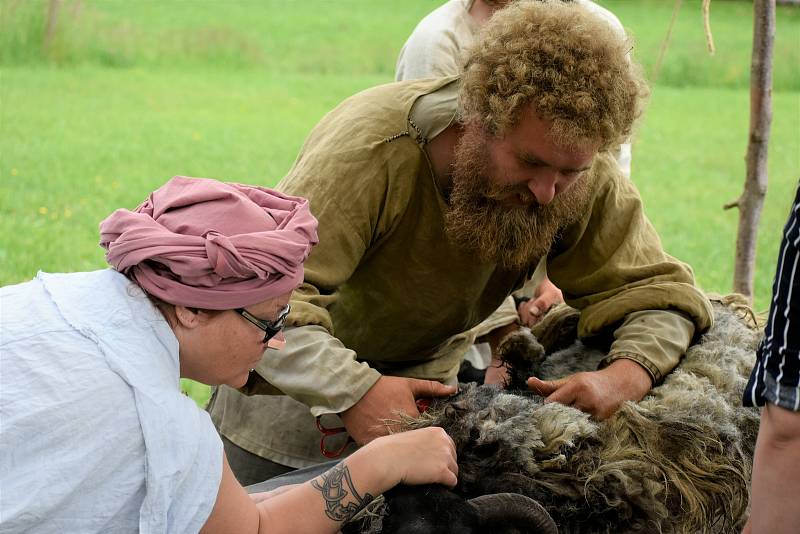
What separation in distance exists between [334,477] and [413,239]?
4.05ft

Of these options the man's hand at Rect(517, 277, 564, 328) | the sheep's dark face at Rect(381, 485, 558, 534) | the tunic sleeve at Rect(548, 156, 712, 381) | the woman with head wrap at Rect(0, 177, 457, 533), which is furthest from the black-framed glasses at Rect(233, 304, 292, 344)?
the man's hand at Rect(517, 277, 564, 328)

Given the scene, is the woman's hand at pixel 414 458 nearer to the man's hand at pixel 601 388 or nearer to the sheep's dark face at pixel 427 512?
the sheep's dark face at pixel 427 512

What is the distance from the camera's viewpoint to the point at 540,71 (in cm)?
314

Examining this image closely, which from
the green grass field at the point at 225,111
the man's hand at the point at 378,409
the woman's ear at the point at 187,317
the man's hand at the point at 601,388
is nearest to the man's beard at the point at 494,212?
the man's hand at the point at 601,388

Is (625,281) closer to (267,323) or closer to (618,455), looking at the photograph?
(618,455)

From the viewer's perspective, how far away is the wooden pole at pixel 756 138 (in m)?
4.91

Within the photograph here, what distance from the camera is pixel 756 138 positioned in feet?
16.9

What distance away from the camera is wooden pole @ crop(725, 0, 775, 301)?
4.91m

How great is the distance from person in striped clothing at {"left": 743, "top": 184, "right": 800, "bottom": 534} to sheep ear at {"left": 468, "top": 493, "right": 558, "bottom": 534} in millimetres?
591

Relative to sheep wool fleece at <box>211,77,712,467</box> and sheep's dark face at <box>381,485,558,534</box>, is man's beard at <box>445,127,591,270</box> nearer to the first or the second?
sheep wool fleece at <box>211,77,712,467</box>

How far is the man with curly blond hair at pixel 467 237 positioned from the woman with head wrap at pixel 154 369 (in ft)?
2.08

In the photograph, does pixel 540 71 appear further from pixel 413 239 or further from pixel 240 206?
pixel 240 206

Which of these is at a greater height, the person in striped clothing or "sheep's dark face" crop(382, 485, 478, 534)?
the person in striped clothing

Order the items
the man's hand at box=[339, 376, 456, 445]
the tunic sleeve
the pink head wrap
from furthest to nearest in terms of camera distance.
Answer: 1. the tunic sleeve
2. the man's hand at box=[339, 376, 456, 445]
3. the pink head wrap
